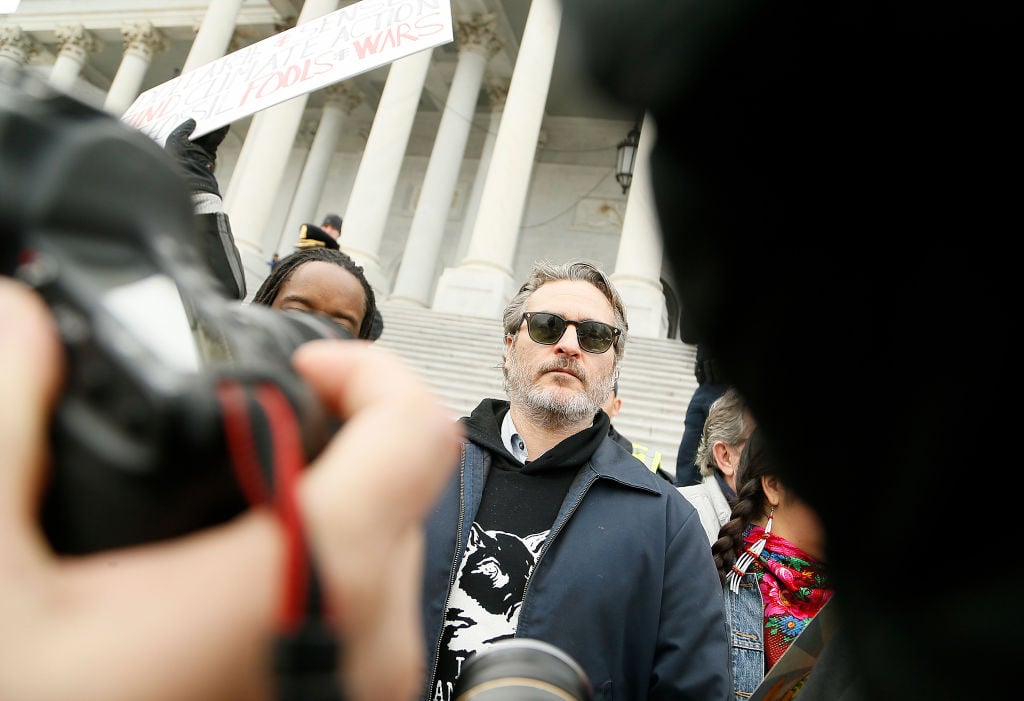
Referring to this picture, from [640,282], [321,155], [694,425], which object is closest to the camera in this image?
[694,425]

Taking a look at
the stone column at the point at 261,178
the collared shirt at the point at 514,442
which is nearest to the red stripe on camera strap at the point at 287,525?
the collared shirt at the point at 514,442

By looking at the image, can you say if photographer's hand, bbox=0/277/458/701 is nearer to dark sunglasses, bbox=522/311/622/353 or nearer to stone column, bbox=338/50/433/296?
dark sunglasses, bbox=522/311/622/353

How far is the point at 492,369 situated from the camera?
309 inches

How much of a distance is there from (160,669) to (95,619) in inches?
1.9

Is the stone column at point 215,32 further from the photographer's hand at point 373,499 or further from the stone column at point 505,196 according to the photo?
the photographer's hand at point 373,499

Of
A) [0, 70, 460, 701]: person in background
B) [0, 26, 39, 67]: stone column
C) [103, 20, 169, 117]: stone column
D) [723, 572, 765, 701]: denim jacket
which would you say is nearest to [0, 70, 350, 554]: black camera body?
[0, 70, 460, 701]: person in background

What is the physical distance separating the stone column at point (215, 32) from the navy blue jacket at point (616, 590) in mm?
17438

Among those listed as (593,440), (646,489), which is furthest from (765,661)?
(593,440)

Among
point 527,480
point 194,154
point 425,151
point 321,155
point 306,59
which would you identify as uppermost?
point 425,151

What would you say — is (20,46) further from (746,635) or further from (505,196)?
(746,635)

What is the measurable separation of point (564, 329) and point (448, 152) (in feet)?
50.3

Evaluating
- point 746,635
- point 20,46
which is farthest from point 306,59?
point 20,46

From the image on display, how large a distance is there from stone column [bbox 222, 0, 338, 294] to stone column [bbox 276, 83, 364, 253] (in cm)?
449

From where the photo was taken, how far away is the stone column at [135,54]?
19.3 meters
